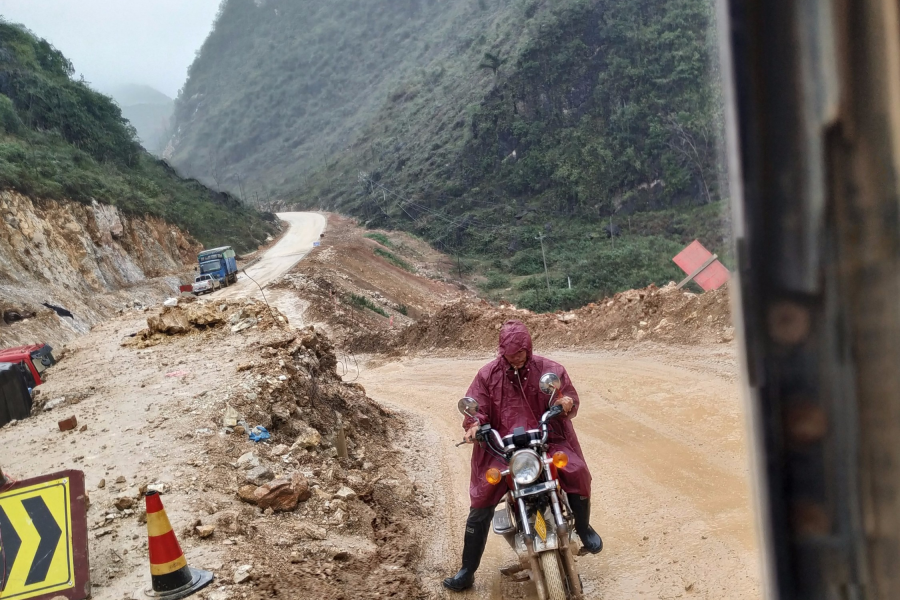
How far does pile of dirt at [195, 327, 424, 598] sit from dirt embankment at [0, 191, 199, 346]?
1285 centimetres

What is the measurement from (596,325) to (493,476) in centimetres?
1038

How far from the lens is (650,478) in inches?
257

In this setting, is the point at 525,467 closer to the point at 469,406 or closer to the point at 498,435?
the point at 498,435

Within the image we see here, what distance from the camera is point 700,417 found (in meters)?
8.09

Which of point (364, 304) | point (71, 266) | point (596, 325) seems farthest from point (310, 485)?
point (71, 266)

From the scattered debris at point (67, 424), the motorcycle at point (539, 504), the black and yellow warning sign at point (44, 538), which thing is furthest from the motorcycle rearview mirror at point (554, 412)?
the scattered debris at point (67, 424)

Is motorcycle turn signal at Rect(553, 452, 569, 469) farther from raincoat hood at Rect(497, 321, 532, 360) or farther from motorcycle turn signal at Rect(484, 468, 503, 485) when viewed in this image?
raincoat hood at Rect(497, 321, 532, 360)

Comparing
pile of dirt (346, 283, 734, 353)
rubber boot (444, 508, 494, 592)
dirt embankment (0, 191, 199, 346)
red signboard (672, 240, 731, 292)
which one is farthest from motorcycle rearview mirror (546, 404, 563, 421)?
dirt embankment (0, 191, 199, 346)

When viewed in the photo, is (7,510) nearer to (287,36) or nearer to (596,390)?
(596,390)

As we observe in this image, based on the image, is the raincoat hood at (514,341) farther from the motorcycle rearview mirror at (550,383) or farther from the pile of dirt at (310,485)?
the pile of dirt at (310,485)

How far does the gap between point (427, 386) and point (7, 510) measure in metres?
9.30

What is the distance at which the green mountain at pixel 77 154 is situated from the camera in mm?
28359

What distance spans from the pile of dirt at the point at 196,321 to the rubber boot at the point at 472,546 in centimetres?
805

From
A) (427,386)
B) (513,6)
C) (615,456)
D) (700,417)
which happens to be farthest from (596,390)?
(513,6)
